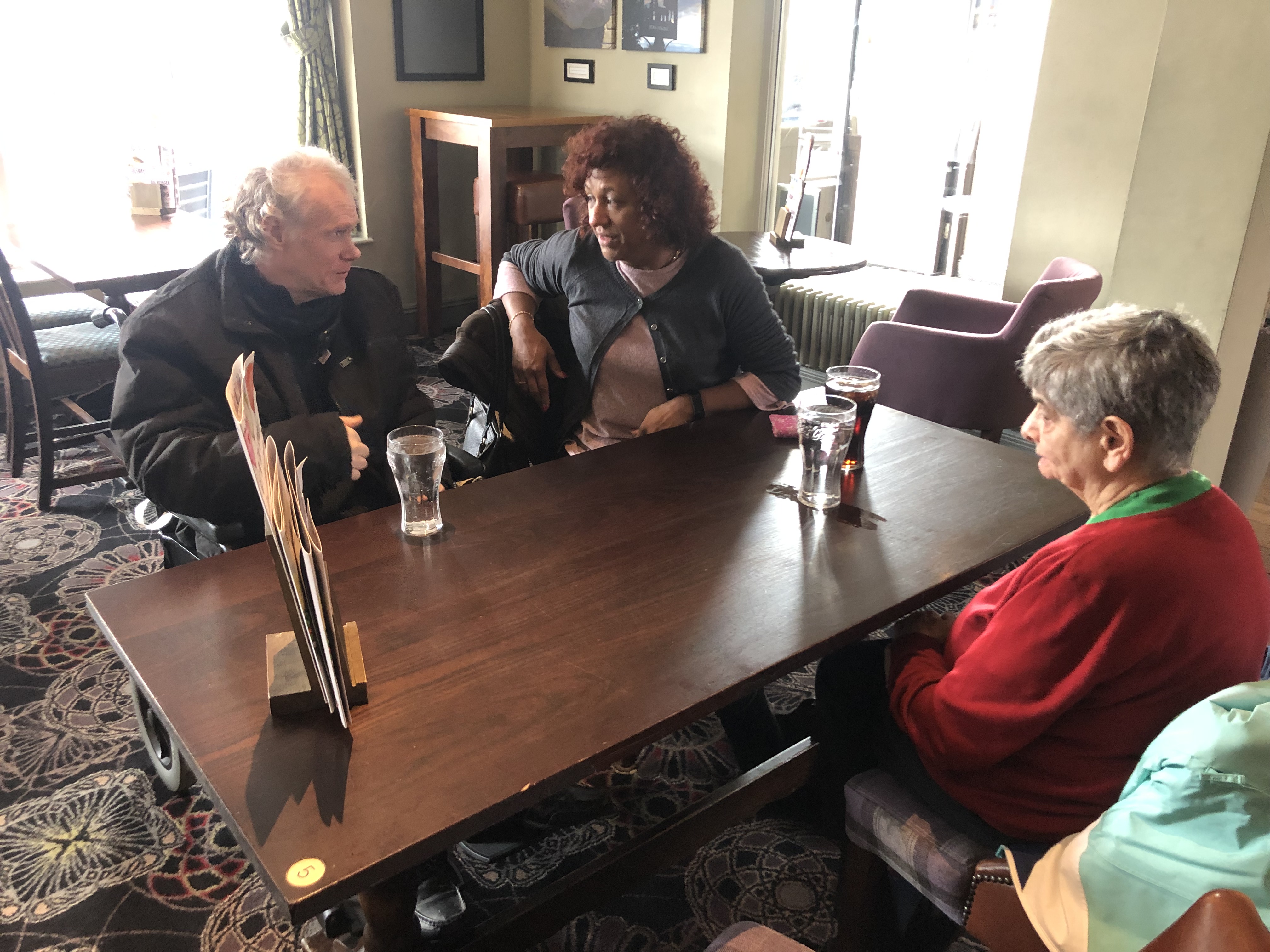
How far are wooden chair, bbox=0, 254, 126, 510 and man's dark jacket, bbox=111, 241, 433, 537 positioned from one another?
1431mm

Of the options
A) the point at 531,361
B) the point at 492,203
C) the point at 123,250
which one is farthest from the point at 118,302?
the point at 531,361

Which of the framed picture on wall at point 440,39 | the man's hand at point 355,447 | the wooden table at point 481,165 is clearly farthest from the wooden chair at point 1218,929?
the framed picture on wall at point 440,39

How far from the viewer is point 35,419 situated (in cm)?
360

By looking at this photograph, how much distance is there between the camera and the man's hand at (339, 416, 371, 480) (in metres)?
1.62

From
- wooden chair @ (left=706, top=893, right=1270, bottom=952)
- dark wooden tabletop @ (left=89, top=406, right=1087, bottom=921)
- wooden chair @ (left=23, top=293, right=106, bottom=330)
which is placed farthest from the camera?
wooden chair @ (left=23, top=293, right=106, bottom=330)

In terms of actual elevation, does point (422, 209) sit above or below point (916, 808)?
above

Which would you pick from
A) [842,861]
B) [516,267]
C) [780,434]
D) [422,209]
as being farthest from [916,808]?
[422,209]

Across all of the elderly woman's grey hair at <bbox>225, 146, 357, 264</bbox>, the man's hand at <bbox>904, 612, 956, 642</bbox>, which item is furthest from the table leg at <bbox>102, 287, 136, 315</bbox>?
the man's hand at <bbox>904, 612, 956, 642</bbox>

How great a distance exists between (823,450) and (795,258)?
2.29m

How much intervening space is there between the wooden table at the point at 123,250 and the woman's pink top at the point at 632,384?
47.0 inches

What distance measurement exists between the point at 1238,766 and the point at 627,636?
0.64 metres

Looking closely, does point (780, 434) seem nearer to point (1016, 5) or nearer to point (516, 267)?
point (516, 267)

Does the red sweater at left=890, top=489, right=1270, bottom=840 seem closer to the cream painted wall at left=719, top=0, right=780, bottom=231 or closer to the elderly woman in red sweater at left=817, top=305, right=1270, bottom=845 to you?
the elderly woman in red sweater at left=817, top=305, right=1270, bottom=845

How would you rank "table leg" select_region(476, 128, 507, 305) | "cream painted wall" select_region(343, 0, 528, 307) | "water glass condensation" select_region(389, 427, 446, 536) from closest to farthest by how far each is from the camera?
"water glass condensation" select_region(389, 427, 446, 536), "table leg" select_region(476, 128, 507, 305), "cream painted wall" select_region(343, 0, 528, 307)
